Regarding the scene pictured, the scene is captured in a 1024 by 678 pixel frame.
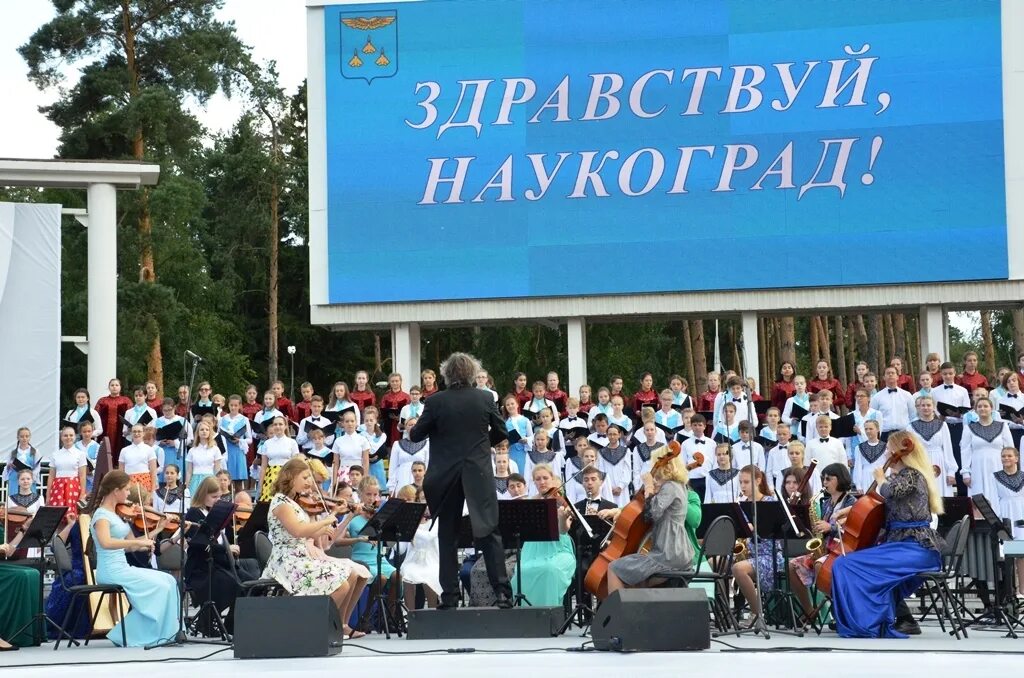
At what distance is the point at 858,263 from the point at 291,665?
15488 millimetres

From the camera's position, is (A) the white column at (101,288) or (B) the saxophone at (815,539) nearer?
(B) the saxophone at (815,539)

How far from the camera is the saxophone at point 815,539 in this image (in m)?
11.7

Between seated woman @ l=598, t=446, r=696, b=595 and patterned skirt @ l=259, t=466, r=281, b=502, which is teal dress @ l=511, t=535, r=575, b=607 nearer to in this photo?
seated woman @ l=598, t=446, r=696, b=595

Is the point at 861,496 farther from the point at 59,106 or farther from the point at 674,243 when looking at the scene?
the point at 59,106

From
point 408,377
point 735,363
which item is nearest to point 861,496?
point 408,377

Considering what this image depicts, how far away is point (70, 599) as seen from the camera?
12.9m

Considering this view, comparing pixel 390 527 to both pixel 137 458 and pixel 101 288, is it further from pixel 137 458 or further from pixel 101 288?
pixel 101 288

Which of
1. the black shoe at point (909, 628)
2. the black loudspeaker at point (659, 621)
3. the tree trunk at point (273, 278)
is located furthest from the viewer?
the tree trunk at point (273, 278)

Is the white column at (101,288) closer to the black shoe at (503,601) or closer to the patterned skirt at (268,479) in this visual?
the patterned skirt at (268,479)

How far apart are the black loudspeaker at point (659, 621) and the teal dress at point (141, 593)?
151 inches

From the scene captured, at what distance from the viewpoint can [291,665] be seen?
9633mm

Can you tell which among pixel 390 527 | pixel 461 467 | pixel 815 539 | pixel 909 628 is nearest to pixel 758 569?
pixel 815 539

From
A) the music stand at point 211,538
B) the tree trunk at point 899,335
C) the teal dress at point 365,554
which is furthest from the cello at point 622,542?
the tree trunk at point 899,335

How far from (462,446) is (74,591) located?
325cm
